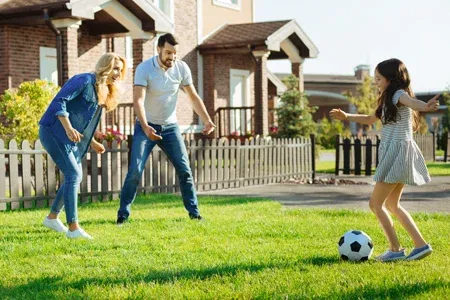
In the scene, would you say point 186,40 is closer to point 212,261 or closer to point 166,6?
point 166,6

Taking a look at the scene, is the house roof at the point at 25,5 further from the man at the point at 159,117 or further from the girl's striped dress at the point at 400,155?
the girl's striped dress at the point at 400,155

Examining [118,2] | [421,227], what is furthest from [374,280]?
[118,2]

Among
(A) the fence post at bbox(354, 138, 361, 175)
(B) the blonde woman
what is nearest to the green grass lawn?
(B) the blonde woman

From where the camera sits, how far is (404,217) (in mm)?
6312

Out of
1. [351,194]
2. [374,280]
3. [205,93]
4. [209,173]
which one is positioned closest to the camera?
[374,280]

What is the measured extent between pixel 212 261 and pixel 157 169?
7234 mm

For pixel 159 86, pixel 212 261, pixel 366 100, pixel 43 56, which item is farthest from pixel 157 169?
pixel 366 100

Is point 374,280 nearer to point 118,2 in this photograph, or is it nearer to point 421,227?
point 421,227

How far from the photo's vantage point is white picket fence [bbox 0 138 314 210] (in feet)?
36.3

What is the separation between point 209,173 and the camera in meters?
14.7

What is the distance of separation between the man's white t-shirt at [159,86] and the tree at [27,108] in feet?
18.8

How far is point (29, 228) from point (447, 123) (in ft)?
111

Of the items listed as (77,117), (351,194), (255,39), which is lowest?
(351,194)

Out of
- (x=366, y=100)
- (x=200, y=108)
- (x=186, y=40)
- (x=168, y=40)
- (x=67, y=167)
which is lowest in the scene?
(x=67, y=167)
